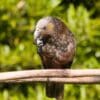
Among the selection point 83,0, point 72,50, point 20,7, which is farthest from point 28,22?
point 72,50

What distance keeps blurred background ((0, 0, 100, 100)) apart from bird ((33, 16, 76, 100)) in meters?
1.04

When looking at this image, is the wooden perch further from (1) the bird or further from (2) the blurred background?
(2) the blurred background

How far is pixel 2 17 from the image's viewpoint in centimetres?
214

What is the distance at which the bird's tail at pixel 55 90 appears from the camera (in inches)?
37.4

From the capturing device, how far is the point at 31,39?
2.16 meters

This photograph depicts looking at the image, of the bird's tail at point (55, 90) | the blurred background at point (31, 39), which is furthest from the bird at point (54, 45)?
the blurred background at point (31, 39)

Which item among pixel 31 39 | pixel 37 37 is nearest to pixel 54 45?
pixel 37 37

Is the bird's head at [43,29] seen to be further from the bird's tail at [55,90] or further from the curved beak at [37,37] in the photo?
the bird's tail at [55,90]

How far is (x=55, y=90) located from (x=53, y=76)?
0.23 ft

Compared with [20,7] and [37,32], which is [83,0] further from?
[37,32]

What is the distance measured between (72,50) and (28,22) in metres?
1.19

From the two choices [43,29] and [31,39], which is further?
[31,39]

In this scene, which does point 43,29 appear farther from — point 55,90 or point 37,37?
point 55,90

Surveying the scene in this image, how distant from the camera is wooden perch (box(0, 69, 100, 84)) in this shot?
0.91 metres
